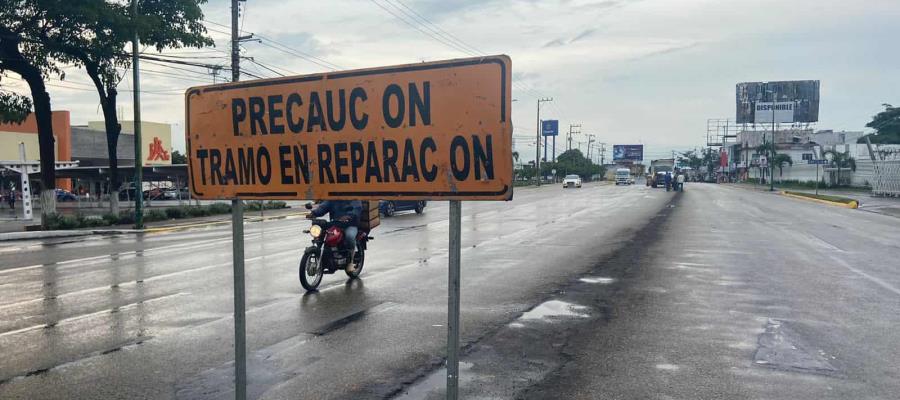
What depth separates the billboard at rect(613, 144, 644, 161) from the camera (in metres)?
160

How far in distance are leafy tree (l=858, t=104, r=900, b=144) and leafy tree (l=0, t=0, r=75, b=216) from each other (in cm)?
8221

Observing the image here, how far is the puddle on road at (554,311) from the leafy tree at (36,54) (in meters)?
19.1

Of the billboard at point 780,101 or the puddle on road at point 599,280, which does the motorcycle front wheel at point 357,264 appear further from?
the billboard at point 780,101

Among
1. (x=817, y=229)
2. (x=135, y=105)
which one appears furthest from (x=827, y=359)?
(x=135, y=105)

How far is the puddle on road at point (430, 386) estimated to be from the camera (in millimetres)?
4844

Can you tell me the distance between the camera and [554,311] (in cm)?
783

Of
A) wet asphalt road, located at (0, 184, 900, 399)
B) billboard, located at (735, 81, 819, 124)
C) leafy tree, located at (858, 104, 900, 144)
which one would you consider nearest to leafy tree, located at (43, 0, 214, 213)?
wet asphalt road, located at (0, 184, 900, 399)

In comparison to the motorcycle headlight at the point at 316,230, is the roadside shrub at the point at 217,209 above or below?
below

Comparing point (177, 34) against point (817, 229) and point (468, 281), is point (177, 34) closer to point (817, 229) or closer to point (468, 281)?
point (468, 281)

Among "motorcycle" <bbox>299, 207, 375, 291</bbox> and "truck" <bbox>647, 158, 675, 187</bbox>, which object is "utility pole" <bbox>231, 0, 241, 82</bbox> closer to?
"motorcycle" <bbox>299, 207, 375, 291</bbox>

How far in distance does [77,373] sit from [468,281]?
18.7 ft

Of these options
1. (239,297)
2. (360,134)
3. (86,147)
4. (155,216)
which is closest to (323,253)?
(239,297)

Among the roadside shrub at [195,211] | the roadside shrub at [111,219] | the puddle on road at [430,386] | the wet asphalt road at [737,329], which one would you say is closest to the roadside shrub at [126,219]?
the roadside shrub at [111,219]

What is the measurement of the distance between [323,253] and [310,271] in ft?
1.54
